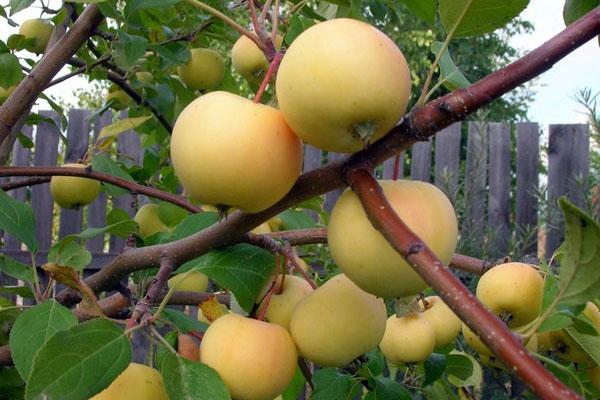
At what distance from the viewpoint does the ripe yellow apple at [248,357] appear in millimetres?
598

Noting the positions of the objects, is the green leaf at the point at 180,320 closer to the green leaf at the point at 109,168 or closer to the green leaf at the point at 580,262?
the green leaf at the point at 109,168

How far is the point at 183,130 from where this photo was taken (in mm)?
529

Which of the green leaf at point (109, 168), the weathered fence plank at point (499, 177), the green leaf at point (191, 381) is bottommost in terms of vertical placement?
the weathered fence plank at point (499, 177)

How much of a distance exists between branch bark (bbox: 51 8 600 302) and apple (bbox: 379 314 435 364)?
420 mm

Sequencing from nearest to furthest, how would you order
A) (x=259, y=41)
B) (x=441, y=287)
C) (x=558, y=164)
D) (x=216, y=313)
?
(x=441, y=287), (x=259, y=41), (x=216, y=313), (x=558, y=164)

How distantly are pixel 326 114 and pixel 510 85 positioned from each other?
0.42 feet

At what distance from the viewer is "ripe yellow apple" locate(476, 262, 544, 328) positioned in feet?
2.71

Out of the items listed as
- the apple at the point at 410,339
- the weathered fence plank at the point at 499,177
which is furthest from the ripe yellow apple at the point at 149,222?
the weathered fence plank at the point at 499,177

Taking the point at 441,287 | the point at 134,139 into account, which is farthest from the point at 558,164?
the point at 441,287

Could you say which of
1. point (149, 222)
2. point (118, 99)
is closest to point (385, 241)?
point (149, 222)

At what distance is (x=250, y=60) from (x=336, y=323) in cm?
67

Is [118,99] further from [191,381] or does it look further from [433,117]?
[433,117]

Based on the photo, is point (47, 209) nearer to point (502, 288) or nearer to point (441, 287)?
point (502, 288)

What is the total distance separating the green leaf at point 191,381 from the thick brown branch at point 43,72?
0.62 metres
